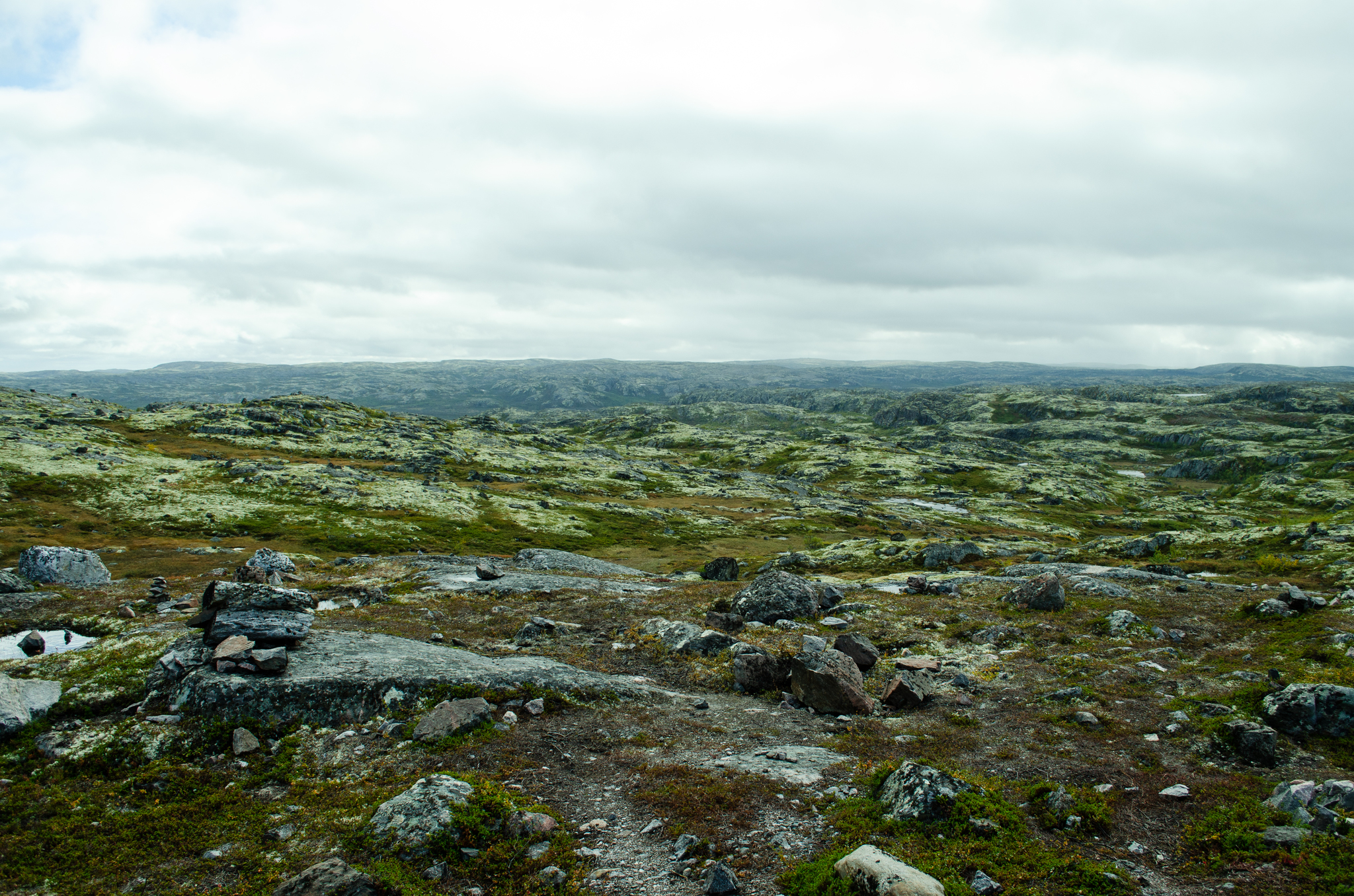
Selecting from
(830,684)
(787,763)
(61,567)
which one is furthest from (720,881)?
(61,567)

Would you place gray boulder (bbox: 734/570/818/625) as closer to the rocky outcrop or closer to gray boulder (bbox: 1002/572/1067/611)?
gray boulder (bbox: 1002/572/1067/611)

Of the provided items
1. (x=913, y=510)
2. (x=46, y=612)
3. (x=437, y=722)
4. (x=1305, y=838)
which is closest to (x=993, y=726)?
(x=1305, y=838)

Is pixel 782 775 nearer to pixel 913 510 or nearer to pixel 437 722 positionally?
pixel 437 722

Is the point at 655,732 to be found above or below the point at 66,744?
below

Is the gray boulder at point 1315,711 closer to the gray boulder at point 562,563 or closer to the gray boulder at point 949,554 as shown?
the gray boulder at point 562,563

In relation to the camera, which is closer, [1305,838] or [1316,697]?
[1305,838]

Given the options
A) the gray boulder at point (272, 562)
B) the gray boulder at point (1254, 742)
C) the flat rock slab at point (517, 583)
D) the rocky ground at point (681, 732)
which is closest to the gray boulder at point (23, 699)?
the rocky ground at point (681, 732)

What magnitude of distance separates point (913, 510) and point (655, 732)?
149110 mm

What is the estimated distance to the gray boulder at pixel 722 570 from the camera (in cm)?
6000

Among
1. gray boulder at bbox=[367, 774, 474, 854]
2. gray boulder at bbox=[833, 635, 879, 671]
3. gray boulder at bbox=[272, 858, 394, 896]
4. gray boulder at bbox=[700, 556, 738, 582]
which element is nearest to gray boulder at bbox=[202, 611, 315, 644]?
gray boulder at bbox=[367, 774, 474, 854]

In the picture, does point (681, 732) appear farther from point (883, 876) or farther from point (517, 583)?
point (517, 583)

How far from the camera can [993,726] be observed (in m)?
19.9

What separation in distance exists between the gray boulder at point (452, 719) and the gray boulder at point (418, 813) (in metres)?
3.22

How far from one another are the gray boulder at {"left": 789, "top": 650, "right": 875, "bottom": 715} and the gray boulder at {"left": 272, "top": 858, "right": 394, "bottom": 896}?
50.1 ft
